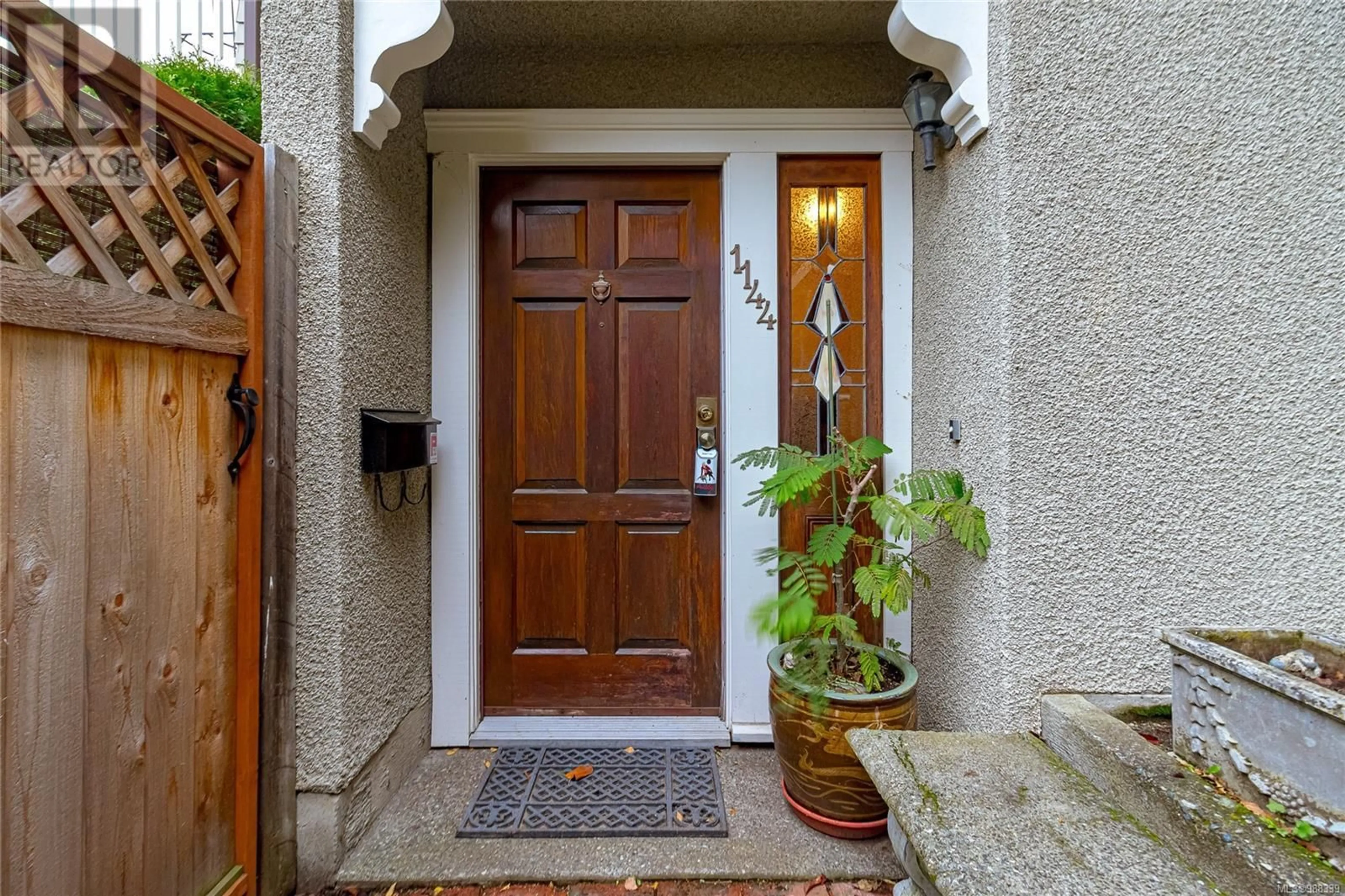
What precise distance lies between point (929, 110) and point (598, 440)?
1.58 m

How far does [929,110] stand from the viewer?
1681 millimetres

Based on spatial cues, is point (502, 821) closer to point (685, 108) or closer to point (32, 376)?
point (32, 376)

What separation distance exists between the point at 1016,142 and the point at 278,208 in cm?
196

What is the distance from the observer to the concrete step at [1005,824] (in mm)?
933

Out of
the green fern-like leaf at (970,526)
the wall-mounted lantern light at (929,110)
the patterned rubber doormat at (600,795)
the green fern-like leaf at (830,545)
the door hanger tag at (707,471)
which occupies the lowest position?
the patterned rubber doormat at (600,795)

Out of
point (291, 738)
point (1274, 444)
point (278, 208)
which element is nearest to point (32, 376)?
point (278, 208)

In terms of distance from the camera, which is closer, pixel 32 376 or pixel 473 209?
pixel 32 376

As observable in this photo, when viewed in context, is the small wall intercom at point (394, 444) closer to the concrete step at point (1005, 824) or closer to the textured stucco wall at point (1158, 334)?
the concrete step at point (1005, 824)

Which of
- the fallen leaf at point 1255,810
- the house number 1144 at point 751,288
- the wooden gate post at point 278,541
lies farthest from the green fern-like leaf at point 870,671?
the wooden gate post at point 278,541

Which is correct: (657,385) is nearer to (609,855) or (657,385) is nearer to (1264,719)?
(609,855)

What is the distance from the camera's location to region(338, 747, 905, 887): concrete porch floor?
141cm

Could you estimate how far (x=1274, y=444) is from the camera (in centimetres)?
128

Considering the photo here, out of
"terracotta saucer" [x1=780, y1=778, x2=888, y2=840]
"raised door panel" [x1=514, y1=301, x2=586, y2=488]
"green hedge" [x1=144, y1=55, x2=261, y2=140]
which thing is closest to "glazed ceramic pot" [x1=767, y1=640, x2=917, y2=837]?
"terracotta saucer" [x1=780, y1=778, x2=888, y2=840]

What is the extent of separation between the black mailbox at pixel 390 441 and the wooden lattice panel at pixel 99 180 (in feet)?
1.38
